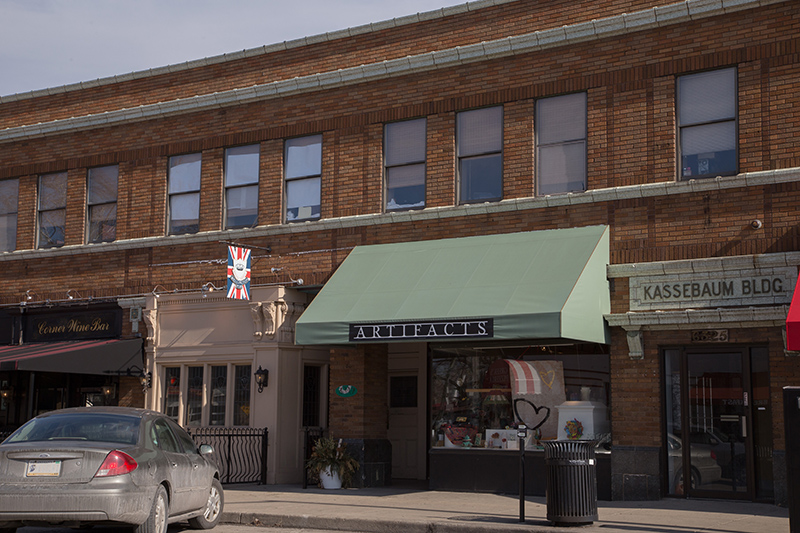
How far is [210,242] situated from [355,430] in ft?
16.1

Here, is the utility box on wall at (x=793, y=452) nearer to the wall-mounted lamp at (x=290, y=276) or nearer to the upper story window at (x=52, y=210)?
the wall-mounted lamp at (x=290, y=276)

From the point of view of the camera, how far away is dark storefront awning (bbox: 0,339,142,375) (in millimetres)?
17047

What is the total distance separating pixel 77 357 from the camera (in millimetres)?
17797

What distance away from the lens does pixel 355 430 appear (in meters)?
16.9

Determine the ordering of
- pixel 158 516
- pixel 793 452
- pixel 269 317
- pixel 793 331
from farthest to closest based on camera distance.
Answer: pixel 269 317
pixel 793 331
pixel 158 516
pixel 793 452

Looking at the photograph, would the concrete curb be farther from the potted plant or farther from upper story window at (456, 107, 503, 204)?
upper story window at (456, 107, 503, 204)

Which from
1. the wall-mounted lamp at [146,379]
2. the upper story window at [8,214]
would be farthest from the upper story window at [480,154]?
the upper story window at [8,214]

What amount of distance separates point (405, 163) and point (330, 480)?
5880mm

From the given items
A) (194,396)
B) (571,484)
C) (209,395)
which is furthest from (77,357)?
(571,484)

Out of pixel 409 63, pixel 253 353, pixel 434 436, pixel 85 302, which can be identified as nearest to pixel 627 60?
pixel 409 63

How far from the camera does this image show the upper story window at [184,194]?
1911 centimetres

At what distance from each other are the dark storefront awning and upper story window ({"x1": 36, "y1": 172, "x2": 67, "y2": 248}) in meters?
2.50

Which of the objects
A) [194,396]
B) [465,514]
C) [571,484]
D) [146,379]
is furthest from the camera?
[146,379]

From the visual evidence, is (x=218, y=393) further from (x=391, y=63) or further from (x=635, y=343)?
(x=635, y=343)
